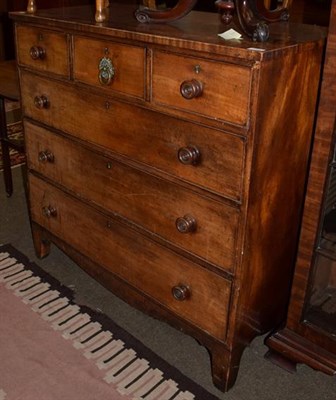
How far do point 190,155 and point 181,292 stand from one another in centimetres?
47

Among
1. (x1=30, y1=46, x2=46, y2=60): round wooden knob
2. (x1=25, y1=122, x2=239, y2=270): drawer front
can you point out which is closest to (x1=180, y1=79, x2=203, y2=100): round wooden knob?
(x1=25, y1=122, x2=239, y2=270): drawer front

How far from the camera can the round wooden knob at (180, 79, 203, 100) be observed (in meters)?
1.40

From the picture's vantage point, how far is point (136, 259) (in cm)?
186

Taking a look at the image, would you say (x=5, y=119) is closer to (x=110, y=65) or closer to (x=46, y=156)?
(x=46, y=156)

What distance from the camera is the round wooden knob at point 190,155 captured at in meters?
1.49

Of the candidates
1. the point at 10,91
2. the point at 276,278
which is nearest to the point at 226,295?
the point at 276,278

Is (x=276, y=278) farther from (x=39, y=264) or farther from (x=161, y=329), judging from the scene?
(x=39, y=264)

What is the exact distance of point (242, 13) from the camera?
4.72 ft

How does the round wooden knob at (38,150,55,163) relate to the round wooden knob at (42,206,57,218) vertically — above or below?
above

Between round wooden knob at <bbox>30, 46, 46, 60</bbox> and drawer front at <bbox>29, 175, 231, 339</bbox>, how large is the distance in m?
0.52

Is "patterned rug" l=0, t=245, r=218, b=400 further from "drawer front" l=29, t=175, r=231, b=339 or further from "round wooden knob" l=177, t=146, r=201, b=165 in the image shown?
"round wooden knob" l=177, t=146, r=201, b=165

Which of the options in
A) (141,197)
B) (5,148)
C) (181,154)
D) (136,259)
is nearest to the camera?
(181,154)

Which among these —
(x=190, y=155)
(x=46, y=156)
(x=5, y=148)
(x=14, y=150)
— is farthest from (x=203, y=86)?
(x=14, y=150)

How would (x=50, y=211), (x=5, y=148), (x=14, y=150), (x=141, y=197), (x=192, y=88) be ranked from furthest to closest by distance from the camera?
1. (x=14, y=150)
2. (x=5, y=148)
3. (x=50, y=211)
4. (x=141, y=197)
5. (x=192, y=88)
